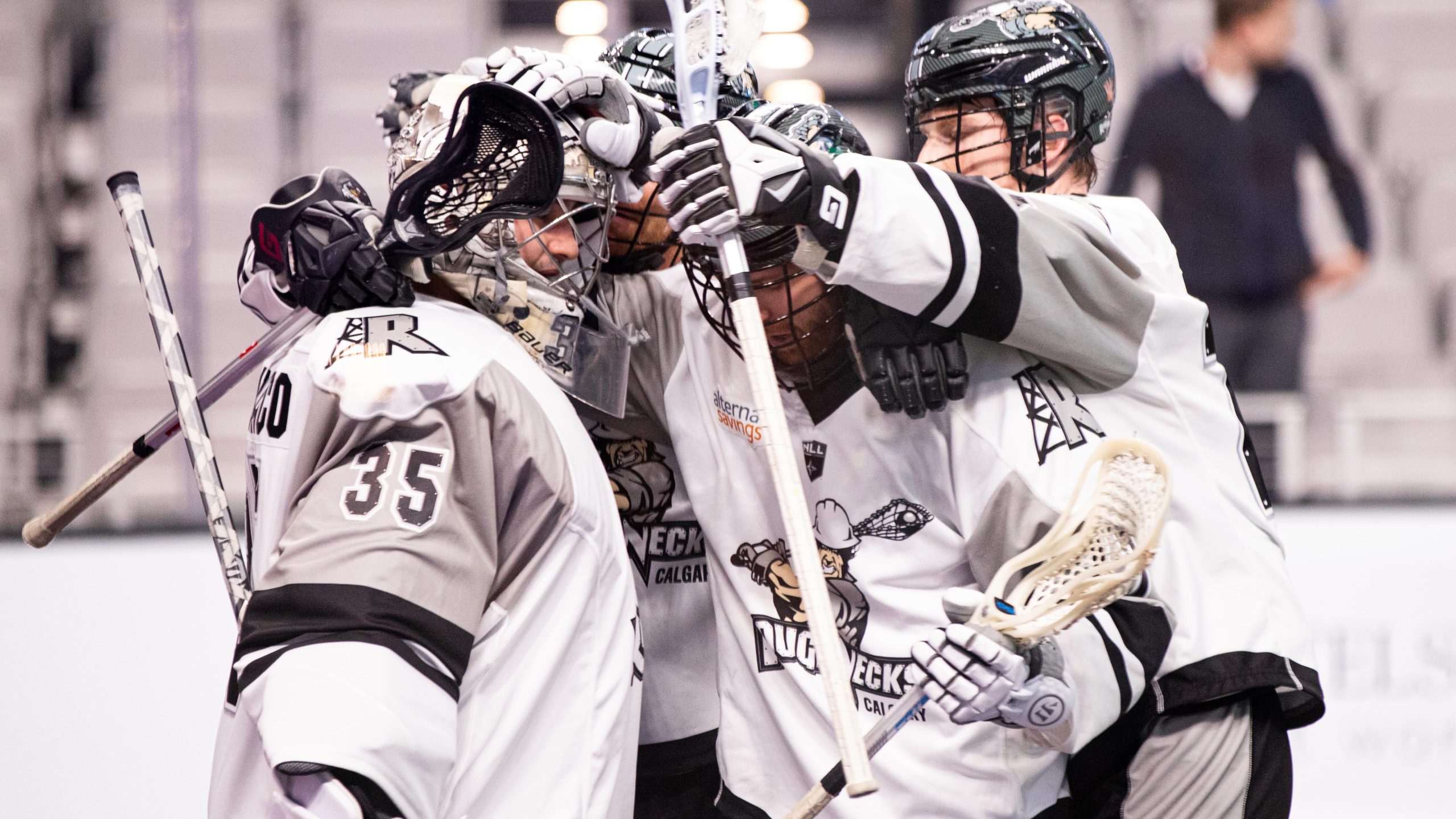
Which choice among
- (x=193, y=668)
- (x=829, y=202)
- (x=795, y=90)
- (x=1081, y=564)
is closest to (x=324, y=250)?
(x=829, y=202)

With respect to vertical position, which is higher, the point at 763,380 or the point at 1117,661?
the point at 763,380

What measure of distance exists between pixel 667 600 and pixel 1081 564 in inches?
27.8

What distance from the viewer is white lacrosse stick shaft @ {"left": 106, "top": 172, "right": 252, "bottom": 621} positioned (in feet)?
5.32

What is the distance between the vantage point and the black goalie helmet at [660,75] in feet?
6.20

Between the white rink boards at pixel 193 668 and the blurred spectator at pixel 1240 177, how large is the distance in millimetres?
968

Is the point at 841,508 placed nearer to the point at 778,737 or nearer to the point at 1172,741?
the point at 778,737

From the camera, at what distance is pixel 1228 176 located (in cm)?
422

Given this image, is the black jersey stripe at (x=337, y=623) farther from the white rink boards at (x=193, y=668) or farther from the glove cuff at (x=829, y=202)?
the white rink boards at (x=193, y=668)

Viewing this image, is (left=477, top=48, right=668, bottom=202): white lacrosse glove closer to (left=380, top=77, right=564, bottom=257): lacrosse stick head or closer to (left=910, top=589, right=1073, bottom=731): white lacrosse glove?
(left=380, top=77, right=564, bottom=257): lacrosse stick head

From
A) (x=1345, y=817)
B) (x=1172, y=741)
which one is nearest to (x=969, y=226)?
(x=1172, y=741)

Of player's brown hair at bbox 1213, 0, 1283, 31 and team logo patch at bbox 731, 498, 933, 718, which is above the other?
player's brown hair at bbox 1213, 0, 1283, 31

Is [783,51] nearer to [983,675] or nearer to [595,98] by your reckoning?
[595,98]

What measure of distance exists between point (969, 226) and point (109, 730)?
2089 mm

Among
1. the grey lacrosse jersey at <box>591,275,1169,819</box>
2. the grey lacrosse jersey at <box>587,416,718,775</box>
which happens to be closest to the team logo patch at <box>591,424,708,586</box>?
the grey lacrosse jersey at <box>587,416,718,775</box>
